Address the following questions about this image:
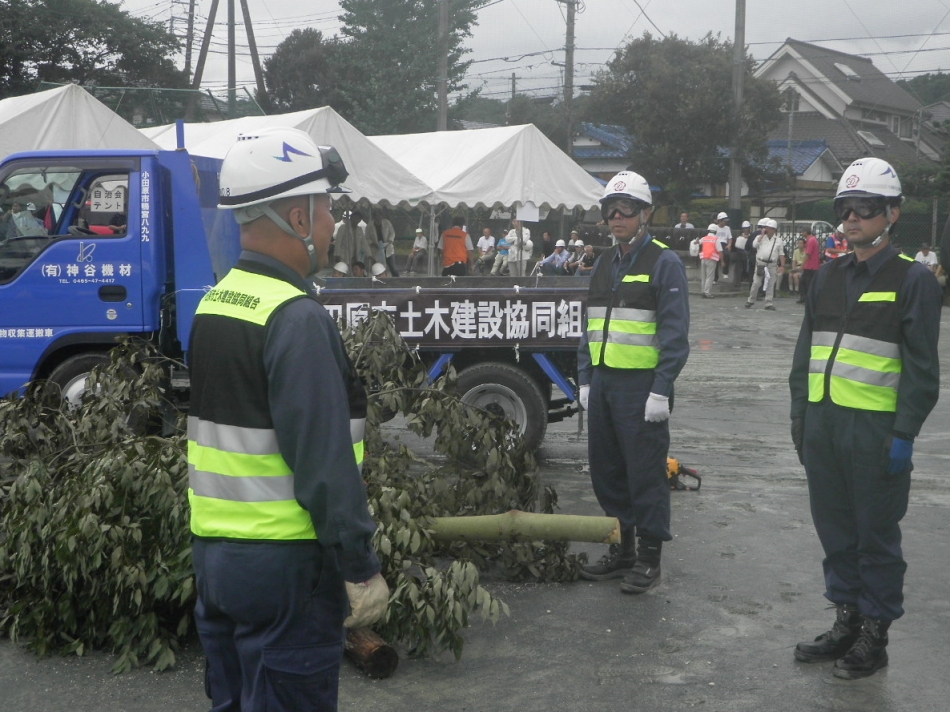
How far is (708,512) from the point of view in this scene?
274 inches

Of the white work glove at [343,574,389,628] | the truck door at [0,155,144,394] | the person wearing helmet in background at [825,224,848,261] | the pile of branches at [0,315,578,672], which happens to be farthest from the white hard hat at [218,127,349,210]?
the person wearing helmet in background at [825,224,848,261]

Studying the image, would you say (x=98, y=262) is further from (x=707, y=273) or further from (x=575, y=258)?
(x=575, y=258)

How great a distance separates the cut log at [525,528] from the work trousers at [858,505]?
1.06m

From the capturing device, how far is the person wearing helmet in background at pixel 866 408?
4.30 metres

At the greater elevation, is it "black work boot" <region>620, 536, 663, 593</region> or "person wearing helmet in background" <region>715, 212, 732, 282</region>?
"person wearing helmet in background" <region>715, 212, 732, 282</region>

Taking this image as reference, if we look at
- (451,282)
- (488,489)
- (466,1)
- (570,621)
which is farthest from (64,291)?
(466,1)

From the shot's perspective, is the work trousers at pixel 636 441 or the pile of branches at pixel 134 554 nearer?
the pile of branches at pixel 134 554

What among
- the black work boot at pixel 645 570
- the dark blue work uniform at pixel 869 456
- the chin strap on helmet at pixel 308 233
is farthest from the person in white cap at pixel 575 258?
the chin strap on helmet at pixel 308 233

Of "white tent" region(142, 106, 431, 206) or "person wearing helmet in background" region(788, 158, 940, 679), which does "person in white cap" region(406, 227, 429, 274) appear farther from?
"person wearing helmet in background" region(788, 158, 940, 679)

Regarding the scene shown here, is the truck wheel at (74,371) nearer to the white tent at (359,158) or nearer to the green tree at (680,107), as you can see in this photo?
the white tent at (359,158)

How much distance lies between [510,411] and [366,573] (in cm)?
584

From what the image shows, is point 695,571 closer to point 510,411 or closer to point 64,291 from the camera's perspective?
point 510,411

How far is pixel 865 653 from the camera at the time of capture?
14.4 feet

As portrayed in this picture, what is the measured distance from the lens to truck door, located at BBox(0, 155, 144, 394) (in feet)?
25.2
